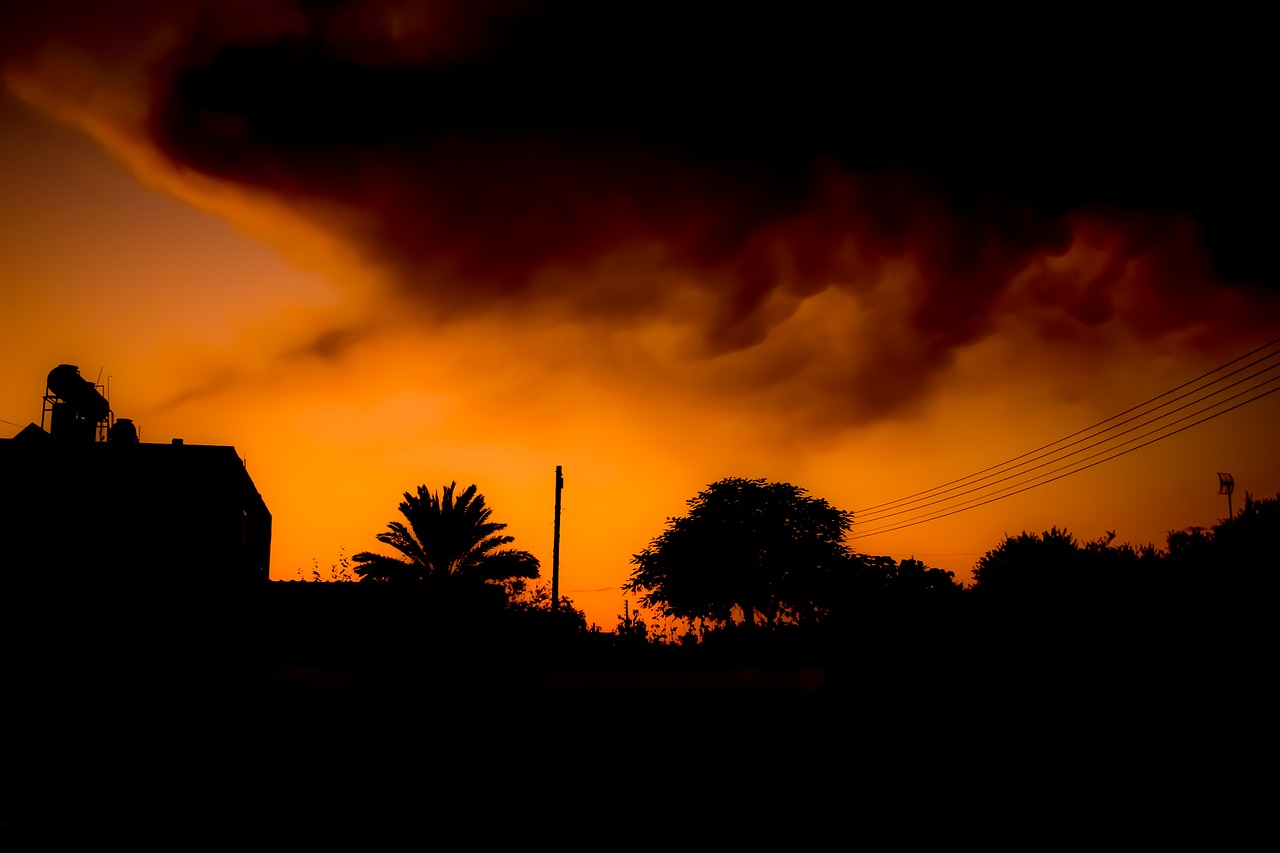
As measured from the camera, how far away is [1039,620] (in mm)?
15359

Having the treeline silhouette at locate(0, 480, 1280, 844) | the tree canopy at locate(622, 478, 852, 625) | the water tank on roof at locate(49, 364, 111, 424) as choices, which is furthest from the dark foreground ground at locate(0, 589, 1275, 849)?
the tree canopy at locate(622, 478, 852, 625)

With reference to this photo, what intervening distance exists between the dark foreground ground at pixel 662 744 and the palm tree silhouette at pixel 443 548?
1745 cm

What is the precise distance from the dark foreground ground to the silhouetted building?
1086 cm

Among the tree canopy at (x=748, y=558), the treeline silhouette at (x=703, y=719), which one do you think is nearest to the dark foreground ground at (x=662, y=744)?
the treeline silhouette at (x=703, y=719)

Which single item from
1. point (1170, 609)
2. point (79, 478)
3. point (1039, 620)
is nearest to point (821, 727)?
point (1039, 620)

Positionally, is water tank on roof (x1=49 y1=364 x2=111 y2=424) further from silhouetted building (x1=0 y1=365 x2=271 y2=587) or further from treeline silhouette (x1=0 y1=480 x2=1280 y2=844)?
treeline silhouette (x1=0 y1=480 x2=1280 y2=844)

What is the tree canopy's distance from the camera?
195ft

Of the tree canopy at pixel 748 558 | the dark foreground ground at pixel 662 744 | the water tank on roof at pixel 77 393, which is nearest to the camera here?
the dark foreground ground at pixel 662 744

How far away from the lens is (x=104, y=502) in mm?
33344

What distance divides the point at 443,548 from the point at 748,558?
84.6ft

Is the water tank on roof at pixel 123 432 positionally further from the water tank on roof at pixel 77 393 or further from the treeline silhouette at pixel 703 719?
the treeline silhouette at pixel 703 719

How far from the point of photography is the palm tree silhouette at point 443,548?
4031cm

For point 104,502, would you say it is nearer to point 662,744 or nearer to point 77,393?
point 77,393

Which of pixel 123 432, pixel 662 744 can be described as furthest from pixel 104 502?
pixel 662 744
